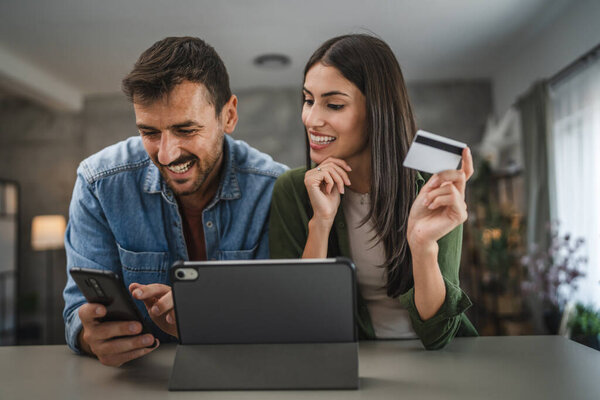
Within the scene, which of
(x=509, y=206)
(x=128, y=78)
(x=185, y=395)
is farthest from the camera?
A: (x=509, y=206)

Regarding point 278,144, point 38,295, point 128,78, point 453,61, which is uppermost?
point 453,61

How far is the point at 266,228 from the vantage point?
1407 mm

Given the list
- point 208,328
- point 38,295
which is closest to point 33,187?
point 38,295

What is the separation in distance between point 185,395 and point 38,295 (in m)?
5.22

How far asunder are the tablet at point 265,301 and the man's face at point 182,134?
1.85 ft

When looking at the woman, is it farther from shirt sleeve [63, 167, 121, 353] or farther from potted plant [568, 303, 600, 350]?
potted plant [568, 303, 600, 350]

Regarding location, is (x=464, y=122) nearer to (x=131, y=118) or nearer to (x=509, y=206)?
(x=509, y=206)

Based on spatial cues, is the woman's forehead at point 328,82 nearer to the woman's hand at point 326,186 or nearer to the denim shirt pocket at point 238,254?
the woman's hand at point 326,186

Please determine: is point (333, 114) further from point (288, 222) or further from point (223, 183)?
point (223, 183)

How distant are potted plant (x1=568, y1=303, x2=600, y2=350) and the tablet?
2.46 meters

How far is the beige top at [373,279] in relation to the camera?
126 centimetres

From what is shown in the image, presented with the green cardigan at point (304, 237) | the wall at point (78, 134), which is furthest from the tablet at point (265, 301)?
the wall at point (78, 134)

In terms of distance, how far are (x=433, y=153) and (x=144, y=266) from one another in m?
0.89

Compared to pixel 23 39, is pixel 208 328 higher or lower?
lower
